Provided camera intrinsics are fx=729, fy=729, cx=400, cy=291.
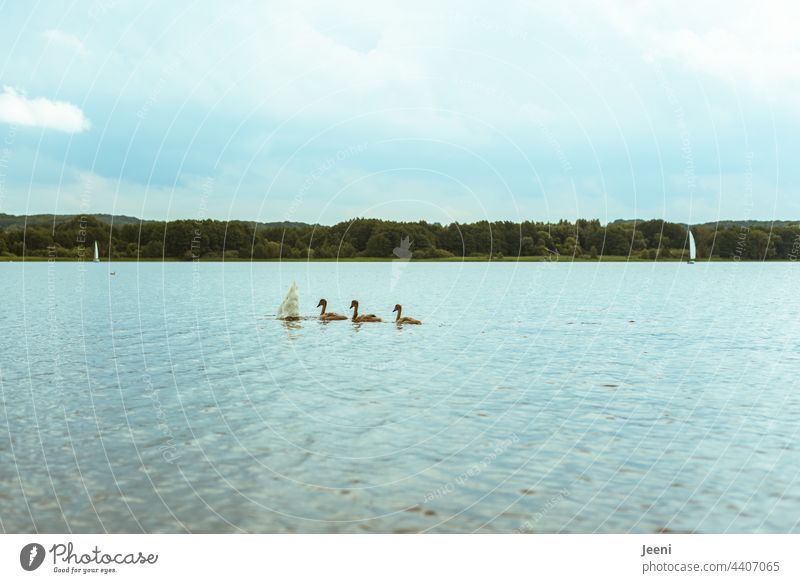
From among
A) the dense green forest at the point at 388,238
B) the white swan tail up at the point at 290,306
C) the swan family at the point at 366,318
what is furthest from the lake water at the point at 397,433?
the dense green forest at the point at 388,238

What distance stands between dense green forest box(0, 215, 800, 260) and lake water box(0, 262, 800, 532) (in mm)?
49463

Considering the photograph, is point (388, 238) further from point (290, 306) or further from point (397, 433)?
point (397, 433)

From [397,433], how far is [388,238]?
61.9 m

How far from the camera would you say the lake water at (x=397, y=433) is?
10477 mm

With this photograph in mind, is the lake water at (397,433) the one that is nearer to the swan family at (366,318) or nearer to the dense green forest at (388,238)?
the swan family at (366,318)

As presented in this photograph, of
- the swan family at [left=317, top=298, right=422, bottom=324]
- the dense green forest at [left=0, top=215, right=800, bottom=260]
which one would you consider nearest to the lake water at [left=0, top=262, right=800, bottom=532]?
the swan family at [left=317, top=298, right=422, bottom=324]

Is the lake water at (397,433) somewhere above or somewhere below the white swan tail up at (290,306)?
below

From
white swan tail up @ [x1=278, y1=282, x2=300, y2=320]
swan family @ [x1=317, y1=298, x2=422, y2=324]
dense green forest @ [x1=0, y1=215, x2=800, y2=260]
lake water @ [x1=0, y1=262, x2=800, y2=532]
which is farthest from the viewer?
dense green forest @ [x1=0, y1=215, x2=800, y2=260]

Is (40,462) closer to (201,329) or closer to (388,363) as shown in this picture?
(388,363)

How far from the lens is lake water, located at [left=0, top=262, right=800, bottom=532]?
412 inches

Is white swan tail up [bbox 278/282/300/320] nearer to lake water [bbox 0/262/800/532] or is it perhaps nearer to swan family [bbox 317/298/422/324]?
swan family [bbox 317/298/422/324]

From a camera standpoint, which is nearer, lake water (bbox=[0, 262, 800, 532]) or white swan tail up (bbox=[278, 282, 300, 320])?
lake water (bbox=[0, 262, 800, 532])

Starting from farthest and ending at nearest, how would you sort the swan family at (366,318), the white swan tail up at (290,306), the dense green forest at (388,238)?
the dense green forest at (388,238), the white swan tail up at (290,306), the swan family at (366,318)

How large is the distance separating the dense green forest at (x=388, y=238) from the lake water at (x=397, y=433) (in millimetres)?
49463
